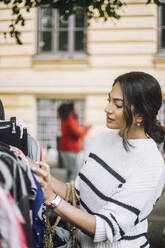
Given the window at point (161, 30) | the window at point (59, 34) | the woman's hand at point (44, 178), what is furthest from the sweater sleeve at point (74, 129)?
the woman's hand at point (44, 178)

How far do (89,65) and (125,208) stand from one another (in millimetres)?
11246

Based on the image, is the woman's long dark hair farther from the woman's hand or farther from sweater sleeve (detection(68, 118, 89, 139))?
sweater sleeve (detection(68, 118, 89, 139))

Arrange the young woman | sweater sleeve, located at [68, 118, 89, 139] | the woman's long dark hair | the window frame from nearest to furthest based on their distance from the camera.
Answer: the young woman
the woman's long dark hair
sweater sleeve, located at [68, 118, 89, 139]
the window frame

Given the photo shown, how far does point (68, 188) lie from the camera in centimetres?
253

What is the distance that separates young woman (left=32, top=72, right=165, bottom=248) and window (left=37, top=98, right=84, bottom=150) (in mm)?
11287

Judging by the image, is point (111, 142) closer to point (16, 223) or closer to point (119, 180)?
point (119, 180)

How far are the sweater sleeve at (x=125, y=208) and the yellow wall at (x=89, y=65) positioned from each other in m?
10.7

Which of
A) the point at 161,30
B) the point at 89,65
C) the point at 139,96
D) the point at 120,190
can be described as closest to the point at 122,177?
the point at 120,190

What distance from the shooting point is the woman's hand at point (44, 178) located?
1.98 m

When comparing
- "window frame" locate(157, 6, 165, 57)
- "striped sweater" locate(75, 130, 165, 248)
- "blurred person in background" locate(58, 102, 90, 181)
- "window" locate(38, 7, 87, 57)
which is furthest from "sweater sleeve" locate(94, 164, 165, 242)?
"window" locate(38, 7, 87, 57)

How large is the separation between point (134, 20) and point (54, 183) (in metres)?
11.1

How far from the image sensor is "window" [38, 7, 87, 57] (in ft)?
45.1

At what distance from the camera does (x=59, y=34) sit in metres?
14.1

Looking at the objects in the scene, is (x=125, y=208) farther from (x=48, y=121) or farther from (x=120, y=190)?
(x=48, y=121)
